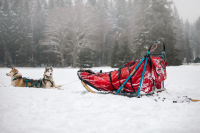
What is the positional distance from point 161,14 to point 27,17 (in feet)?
74.5

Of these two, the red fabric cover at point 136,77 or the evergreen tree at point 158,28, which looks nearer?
the red fabric cover at point 136,77

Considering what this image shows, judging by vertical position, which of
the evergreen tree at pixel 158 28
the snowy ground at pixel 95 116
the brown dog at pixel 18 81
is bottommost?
the snowy ground at pixel 95 116

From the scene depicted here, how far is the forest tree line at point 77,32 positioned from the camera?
17.3 meters

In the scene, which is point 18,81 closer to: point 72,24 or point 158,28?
point 72,24

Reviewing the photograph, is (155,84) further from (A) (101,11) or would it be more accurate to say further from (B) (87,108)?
(A) (101,11)


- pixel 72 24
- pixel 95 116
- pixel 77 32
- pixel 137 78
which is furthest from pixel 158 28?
pixel 95 116

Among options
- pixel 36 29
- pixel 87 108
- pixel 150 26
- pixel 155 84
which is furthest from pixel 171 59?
pixel 36 29

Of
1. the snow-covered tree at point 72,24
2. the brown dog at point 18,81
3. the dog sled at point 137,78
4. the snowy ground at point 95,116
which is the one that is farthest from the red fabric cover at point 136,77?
the snow-covered tree at point 72,24

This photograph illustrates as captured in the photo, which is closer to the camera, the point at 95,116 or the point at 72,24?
the point at 95,116

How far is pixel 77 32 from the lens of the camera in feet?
64.9

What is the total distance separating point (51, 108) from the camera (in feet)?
7.78

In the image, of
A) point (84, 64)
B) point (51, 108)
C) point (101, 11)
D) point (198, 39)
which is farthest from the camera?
point (198, 39)

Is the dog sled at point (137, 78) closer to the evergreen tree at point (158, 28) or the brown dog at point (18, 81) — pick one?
the brown dog at point (18, 81)

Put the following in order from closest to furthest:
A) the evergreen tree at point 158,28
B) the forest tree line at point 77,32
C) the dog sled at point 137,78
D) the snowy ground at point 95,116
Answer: the snowy ground at point 95,116 → the dog sled at point 137,78 → the evergreen tree at point 158,28 → the forest tree line at point 77,32
